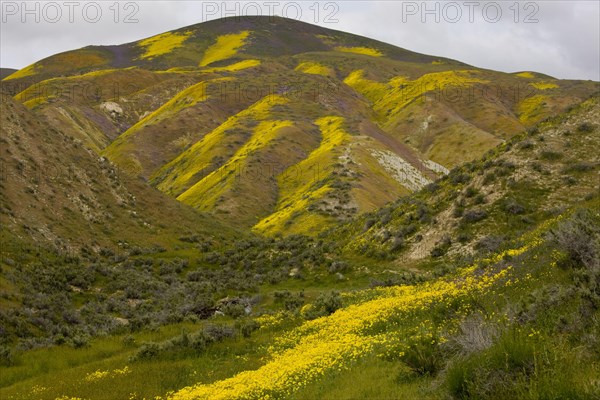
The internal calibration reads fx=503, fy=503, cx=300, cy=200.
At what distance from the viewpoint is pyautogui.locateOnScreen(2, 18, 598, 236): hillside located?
77438mm

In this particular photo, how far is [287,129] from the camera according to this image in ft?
339

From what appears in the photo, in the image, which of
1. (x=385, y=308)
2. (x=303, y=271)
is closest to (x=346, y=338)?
(x=385, y=308)

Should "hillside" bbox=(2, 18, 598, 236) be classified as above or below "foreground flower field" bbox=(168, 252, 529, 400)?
above

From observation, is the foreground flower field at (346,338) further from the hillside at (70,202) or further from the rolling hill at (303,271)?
the hillside at (70,202)

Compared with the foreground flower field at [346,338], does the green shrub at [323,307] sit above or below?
below

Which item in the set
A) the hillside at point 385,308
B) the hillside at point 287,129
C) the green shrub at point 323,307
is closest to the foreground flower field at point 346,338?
the hillside at point 385,308

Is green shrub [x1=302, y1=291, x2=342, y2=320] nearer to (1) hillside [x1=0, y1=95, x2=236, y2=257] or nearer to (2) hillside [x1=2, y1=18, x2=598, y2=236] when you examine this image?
(1) hillside [x1=0, y1=95, x2=236, y2=257]

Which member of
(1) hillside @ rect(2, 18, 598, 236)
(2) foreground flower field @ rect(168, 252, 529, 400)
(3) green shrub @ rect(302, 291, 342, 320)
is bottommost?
(3) green shrub @ rect(302, 291, 342, 320)

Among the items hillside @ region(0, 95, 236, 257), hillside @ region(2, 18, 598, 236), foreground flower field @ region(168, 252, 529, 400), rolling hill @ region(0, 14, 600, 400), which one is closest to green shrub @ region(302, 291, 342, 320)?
rolling hill @ region(0, 14, 600, 400)

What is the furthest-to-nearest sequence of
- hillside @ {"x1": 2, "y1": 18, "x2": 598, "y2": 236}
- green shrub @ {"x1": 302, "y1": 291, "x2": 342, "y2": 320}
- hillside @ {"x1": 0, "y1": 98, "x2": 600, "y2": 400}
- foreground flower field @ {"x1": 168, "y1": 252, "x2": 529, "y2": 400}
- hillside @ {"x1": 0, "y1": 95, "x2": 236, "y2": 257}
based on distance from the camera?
1. hillside @ {"x1": 2, "y1": 18, "x2": 598, "y2": 236}
2. hillside @ {"x1": 0, "y1": 95, "x2": 236, "y2": 257}
3. green shrub @ {"x1": 302, "y1": 291, "x2": 342, "y2": 320}
4. foreground flower field @ {"x1": 168, "y1": 252, "x2": 529, "y2": 400}
5. hillside @ {"x1": 0, "y1": 98, "x2": 600, "y2": 400}

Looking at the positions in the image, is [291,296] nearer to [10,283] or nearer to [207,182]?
[10,283]

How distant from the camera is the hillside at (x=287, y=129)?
77438 millimetres

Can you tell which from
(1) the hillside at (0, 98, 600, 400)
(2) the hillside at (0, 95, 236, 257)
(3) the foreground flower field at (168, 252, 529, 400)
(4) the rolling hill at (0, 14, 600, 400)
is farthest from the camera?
(2) the hillside at (0, 95, 236, 257)

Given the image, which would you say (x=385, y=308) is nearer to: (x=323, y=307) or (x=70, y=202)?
(x=323, y=307)
